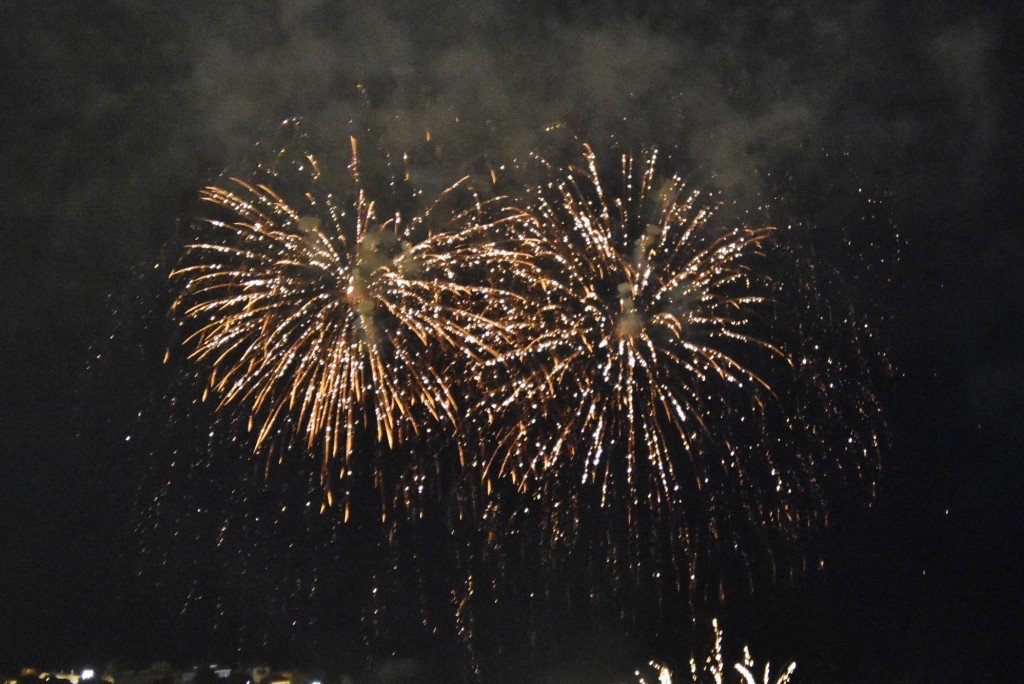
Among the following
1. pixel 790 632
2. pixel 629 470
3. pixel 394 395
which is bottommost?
pixel 629 470

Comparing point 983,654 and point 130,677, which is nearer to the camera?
point 983,654

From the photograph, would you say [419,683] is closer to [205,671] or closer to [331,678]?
[331,678]

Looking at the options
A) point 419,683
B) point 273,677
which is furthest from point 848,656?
point 273,677

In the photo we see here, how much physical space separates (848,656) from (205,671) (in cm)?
1728

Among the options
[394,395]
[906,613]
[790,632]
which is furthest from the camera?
[906,613]

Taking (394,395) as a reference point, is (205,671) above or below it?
above

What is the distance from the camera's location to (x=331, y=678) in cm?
2475

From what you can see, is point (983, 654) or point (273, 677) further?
point (273, 677)

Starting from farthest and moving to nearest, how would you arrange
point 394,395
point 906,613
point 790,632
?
1. point 906,613
2. point 790,632
3. point 394,395

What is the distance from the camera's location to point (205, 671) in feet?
80.7

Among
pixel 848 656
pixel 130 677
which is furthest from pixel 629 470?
pixel 130 677

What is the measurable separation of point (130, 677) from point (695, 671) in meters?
15.6

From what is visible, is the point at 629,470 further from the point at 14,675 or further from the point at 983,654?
the point at 14,675

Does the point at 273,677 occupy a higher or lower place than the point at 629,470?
higher
